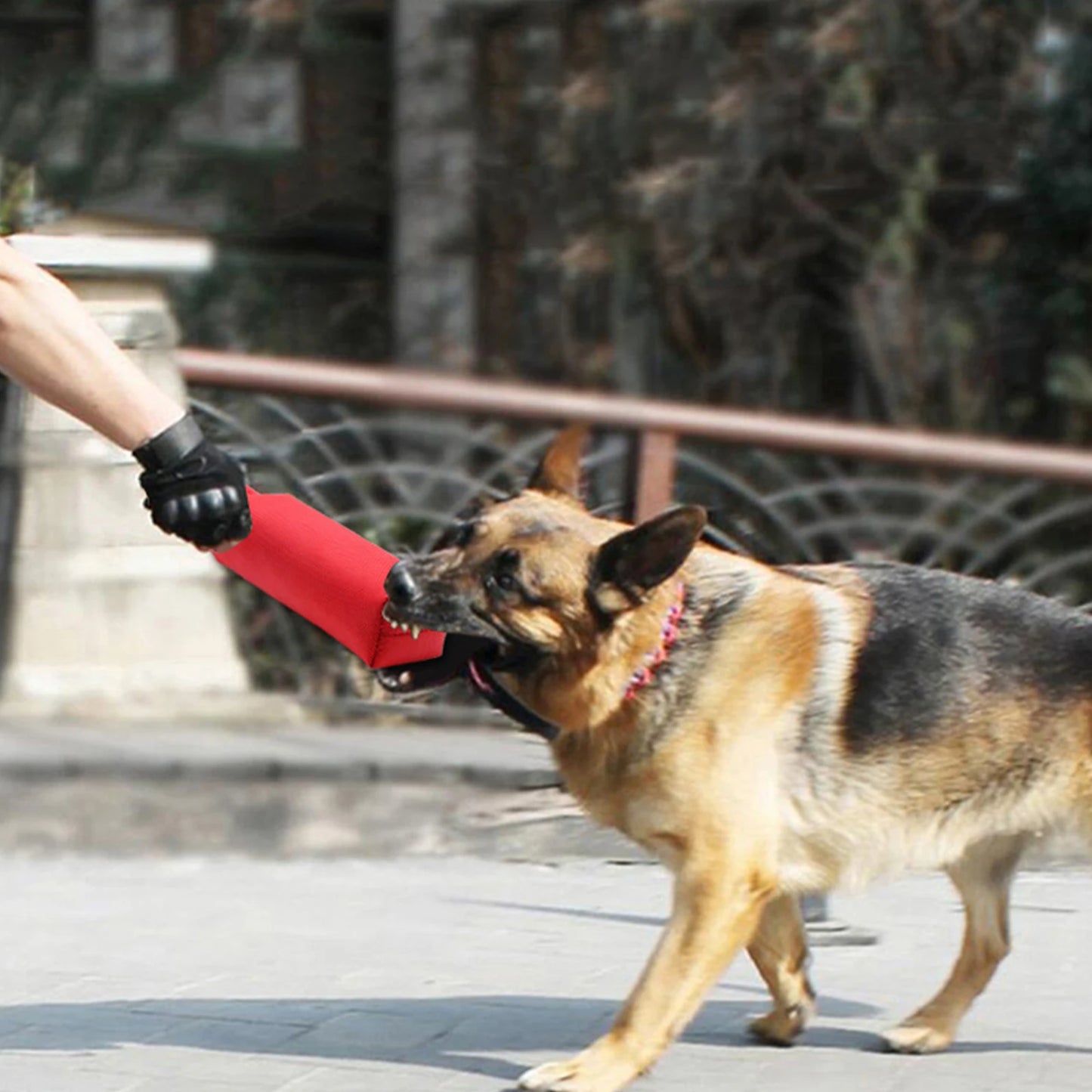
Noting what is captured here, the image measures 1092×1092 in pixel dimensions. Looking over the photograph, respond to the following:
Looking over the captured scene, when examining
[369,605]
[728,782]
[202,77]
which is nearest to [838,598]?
[728,782]

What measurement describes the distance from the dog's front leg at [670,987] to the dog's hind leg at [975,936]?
0.62 m

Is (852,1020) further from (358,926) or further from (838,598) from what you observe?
(358,926)

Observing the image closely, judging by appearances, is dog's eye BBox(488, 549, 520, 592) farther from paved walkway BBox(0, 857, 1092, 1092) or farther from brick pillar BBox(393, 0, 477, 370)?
brick pillar BBox(393, 0, 477, 370)

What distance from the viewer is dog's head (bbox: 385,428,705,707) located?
402 centimetres

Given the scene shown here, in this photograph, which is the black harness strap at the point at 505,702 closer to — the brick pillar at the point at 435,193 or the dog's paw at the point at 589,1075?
the dog's paw at the point at 589,1075

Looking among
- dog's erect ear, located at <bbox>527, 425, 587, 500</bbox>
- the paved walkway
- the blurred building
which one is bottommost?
the paved walkway

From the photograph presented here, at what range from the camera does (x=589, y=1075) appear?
399cm

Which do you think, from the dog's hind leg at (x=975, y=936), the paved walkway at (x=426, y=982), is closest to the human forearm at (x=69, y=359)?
the paved walkway at (x=426, y=982)

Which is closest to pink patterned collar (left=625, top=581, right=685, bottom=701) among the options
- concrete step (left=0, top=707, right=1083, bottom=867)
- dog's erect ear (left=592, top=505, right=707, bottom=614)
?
dog's erect ear (left=592, top=505, right=707, bottom=614)

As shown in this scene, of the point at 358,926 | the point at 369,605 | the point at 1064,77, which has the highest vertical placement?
the point at 1064,77

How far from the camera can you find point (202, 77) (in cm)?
1934

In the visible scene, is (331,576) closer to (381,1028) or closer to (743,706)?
(743,706)

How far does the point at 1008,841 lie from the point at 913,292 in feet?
47.4

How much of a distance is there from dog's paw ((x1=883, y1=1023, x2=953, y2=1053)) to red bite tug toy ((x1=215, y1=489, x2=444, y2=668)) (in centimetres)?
114
